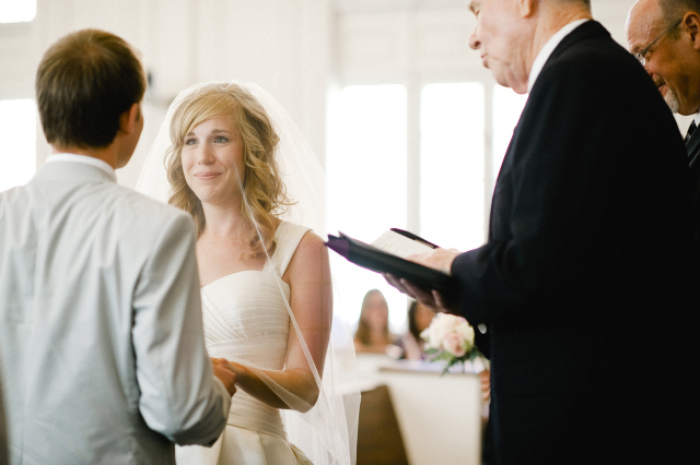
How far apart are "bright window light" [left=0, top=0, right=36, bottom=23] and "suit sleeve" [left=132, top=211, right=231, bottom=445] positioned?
23.5 feet

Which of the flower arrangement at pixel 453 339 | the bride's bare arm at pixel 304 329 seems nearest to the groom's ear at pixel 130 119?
the bride's bare arm at pixel 304 329

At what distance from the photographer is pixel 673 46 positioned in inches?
89.8

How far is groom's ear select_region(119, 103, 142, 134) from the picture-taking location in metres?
1.34

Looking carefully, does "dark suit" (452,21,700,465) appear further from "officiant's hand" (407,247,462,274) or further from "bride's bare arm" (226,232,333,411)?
"bride's bare arm" (226,232,333,411)

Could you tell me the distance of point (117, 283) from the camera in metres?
1.21

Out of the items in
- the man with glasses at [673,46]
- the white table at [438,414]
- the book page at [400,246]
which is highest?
the man with glasses at [673,46]

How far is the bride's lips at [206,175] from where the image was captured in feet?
6.56

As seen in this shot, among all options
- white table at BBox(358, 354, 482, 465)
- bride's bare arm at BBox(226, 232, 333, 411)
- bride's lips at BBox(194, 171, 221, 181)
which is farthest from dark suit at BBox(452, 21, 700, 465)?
white table at BBox(358, 354, 482, 465)

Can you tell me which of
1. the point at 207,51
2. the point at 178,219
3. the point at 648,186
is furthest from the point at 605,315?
the point at 207,51

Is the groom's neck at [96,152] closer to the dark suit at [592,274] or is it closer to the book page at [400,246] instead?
the book page at [400,246]

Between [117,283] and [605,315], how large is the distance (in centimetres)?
Answer: 94

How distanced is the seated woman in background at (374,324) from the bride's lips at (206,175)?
3.99 meters

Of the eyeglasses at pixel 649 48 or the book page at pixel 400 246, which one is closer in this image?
the book page at pixel 400 246

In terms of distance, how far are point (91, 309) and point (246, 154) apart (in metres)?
0.93
